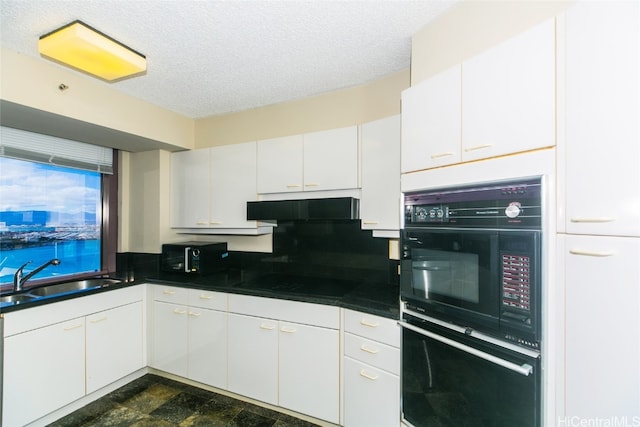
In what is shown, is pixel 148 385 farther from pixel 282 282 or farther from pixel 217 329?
pixel 282 282

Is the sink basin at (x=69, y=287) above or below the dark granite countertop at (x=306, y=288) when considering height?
below

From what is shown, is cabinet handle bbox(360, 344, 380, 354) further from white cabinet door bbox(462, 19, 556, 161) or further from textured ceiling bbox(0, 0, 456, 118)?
textured ceiling bbox(0, 0, 456, 118)

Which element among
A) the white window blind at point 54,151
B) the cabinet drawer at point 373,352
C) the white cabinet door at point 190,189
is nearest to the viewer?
the cabinet drawer at point 373,352

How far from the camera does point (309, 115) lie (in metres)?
2.54

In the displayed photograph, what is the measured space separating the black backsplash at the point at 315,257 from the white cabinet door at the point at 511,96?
4.16 feet

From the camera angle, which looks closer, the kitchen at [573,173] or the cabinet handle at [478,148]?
the kitchen at [573,173]

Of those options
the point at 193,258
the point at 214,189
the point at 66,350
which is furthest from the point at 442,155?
the point at 66,350

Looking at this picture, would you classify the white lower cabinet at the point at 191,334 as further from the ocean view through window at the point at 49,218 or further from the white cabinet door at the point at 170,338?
the ocean view through window at the point at 49,218

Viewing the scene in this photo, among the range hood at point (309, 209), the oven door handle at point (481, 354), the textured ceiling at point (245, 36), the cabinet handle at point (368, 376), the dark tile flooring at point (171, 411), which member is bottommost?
the dark tile flooring at point (171, 411)

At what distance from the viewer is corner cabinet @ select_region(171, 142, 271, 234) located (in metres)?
2.65

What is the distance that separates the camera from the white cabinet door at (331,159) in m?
2.17

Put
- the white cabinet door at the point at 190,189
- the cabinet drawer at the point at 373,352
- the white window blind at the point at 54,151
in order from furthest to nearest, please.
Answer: the white cabinet door at the point at 190,189
the white window blind at the point at 54,151
the cabinet drawer at the point at 373,352

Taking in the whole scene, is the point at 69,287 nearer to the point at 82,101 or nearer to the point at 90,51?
the point at 82,101
